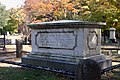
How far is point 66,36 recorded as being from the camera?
29.8 ft

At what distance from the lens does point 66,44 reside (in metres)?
9.12

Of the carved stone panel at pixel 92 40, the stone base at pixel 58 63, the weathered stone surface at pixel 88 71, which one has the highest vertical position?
the carved stone panel at pixel 92 40

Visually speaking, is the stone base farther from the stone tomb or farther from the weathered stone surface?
the weathered stone surface

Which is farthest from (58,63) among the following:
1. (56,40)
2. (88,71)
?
(88,71)

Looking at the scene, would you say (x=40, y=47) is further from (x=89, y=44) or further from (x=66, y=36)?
(x=89, y=44)

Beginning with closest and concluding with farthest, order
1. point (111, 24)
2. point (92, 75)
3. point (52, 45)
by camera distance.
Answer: point (92, 75) → point (52, 45) → point (111, 24)

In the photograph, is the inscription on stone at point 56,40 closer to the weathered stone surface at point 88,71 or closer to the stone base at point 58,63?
the stone base at point 58,63

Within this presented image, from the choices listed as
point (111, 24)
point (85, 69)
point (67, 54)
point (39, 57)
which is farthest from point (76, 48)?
point (111, 24)

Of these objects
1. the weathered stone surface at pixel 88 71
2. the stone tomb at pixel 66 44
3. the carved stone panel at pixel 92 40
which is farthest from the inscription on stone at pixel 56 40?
the weathered stone surface at pixel 88 71

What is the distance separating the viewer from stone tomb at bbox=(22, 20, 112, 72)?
341 inches

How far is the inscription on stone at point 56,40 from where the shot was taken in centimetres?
895

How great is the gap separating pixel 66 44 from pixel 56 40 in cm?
51

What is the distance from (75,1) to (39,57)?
20.5 meters

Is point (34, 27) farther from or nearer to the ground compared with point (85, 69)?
farther from the ground
